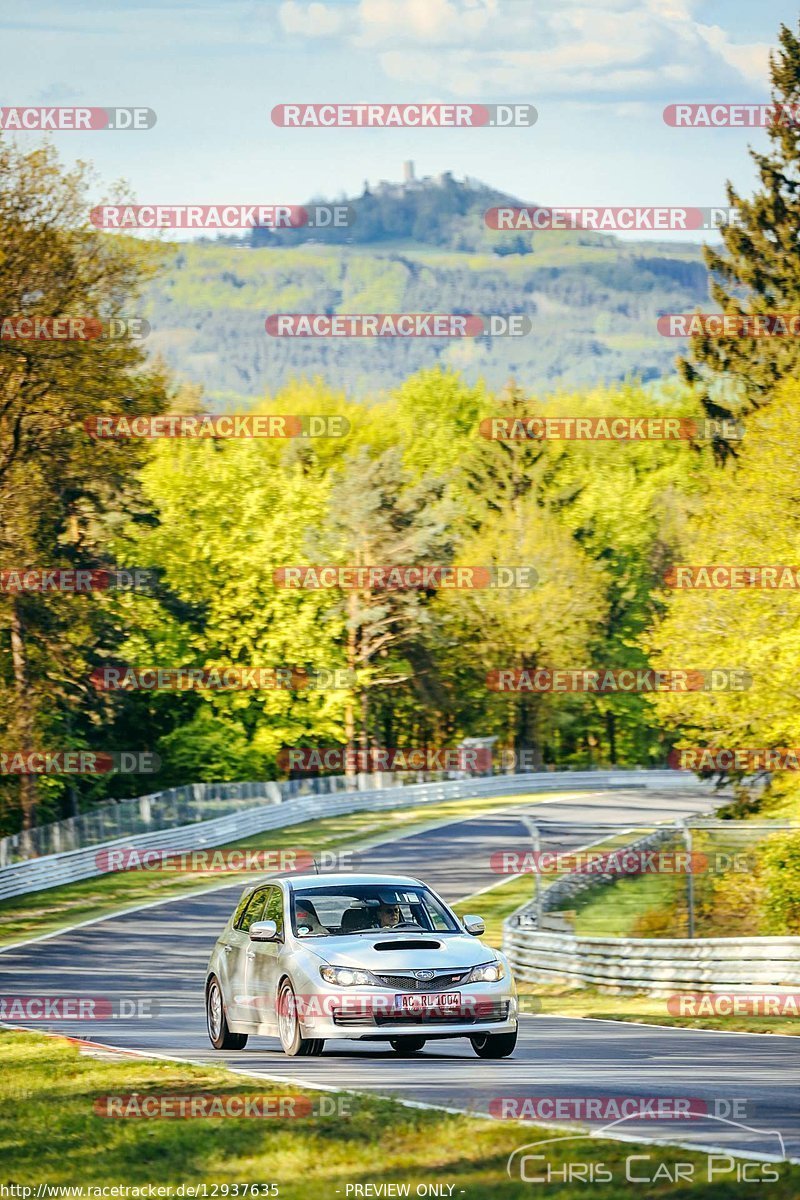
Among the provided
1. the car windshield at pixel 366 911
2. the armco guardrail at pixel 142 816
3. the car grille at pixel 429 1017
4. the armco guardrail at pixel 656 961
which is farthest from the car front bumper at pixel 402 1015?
the armco guardrail at pixel 142 816

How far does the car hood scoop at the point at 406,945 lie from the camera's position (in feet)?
46.3

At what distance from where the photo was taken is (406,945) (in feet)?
46.4

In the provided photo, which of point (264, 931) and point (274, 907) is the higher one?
point (274, 907)

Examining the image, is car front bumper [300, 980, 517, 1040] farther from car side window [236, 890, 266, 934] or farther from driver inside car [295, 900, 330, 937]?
car side window [236, 890, 266, 934]

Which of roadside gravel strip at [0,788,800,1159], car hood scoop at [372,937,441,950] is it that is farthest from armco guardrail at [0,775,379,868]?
car hood scoop at [372,937,441,950]

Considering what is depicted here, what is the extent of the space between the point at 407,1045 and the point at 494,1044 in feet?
4.31

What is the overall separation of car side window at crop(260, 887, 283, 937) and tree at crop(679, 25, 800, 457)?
42.9 meters

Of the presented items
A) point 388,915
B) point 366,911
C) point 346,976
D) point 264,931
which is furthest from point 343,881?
point 346,976

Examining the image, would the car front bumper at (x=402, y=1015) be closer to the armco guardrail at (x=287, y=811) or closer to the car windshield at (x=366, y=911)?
the car windshield at (x=366, y=911)

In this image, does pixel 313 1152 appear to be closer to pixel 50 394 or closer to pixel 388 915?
pixel 388 915

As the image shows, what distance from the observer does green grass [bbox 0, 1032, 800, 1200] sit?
884cm

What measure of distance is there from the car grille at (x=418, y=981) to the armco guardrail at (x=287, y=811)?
3096 centimetres

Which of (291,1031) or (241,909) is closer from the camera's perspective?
(291,1031)

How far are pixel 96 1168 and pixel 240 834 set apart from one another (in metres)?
45.9
